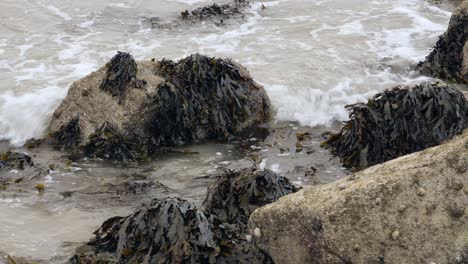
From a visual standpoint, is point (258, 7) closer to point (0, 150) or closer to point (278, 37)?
point (278, 37)

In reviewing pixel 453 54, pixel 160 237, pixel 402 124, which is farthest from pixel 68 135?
pixel 453 54

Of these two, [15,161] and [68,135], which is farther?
[68,135]

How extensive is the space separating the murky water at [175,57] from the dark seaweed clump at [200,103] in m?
0.26

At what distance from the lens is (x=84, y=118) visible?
22.2ft

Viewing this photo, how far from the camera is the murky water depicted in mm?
5328

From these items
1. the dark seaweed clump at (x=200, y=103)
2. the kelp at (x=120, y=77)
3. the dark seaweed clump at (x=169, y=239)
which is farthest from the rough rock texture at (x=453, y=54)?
the dark seaweed clump at (x=169, y=239)

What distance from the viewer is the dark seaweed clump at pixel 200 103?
6812 millimetres

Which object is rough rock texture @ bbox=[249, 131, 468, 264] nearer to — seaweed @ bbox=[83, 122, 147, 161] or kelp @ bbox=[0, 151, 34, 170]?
seaweed @ bbox=[83, 122, 147, 161]

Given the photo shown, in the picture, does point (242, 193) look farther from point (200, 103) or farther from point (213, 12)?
point (213, 12)

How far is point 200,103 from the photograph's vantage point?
7.04 meters

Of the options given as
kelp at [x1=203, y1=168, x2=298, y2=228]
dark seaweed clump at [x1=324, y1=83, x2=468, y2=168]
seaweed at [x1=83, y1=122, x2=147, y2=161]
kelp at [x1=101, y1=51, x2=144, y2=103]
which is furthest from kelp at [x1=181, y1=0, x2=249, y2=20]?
kelp at [x1=203, y1=168, x2=298, y2=228]

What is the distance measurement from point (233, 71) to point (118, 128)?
1620 millimetres

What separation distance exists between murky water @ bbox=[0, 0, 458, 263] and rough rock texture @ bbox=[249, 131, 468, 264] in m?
2.02

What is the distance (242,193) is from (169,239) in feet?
3.02
